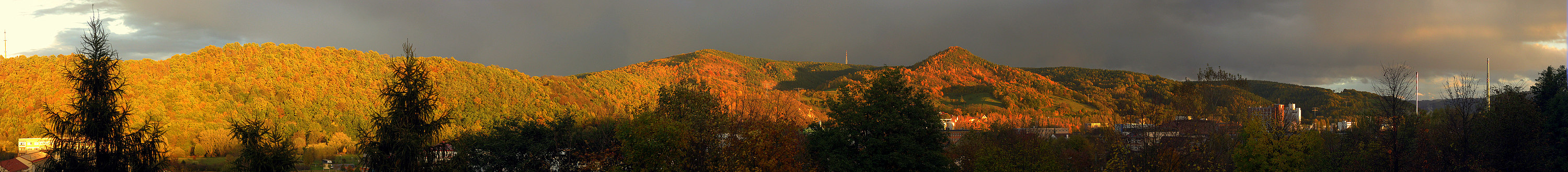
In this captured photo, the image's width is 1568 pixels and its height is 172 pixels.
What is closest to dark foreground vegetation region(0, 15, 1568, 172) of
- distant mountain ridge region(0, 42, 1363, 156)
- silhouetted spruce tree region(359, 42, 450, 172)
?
silhouetted spruce tree region(359, 42, 450, 172)

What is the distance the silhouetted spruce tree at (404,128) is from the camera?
1919 centimetres

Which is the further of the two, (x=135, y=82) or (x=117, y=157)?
(x=135, y=82)

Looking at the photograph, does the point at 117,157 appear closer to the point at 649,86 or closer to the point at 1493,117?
the point at 1493,117

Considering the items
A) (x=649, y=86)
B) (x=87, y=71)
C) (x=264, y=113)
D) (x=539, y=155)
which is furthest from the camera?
(x=649, y=86)

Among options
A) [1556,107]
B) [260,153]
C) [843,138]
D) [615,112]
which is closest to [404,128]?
[260,153]

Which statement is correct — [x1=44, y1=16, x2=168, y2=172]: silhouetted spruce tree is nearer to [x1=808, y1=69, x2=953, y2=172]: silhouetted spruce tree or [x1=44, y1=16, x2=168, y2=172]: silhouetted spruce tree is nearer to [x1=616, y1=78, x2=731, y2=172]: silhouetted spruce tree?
[x1=616, y1=78, x2=731, y2=172]: silhouetted spruce tree

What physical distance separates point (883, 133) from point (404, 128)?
613 inches

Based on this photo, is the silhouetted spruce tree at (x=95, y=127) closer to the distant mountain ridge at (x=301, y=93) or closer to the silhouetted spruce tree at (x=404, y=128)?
the silhouetted spruce tree at (x=404, y=128)

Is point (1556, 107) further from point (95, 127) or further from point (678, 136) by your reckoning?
point (95, 127)

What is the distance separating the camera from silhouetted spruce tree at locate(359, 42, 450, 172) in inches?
755

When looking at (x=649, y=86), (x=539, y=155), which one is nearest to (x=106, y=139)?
(x=539, y=155)

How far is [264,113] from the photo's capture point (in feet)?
306

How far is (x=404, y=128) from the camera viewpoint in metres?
19.2

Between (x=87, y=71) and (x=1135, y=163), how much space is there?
28784mm
